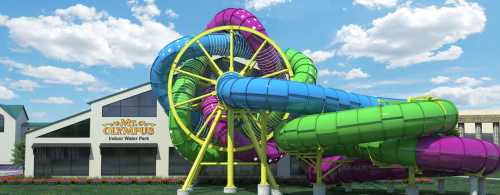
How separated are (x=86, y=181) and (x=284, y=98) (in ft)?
75.6

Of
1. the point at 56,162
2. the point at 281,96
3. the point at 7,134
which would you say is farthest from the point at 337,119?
the point at 7,134

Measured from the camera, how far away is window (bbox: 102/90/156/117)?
44.8 meters

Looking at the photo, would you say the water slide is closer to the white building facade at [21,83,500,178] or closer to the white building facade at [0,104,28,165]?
the white building facade at [21,83,500,178]

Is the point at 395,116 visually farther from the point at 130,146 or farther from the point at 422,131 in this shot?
the point at 130,146

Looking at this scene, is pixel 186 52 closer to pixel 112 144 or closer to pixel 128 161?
pixel 112 144

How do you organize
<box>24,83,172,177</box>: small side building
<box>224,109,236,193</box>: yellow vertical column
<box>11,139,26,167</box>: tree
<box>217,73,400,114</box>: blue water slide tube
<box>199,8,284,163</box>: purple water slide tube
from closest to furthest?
<box>217,73,400,114</box>: blue water slide tube → <box>224,109,236,193</box>: yellow vertical column → <box>199,8,284,163</box>: purple water slide tube → <box>24,83,172,177</box>: small side building → <box>11,139,26,167</box>: tree

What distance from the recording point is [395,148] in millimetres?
23578

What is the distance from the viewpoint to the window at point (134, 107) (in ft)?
147

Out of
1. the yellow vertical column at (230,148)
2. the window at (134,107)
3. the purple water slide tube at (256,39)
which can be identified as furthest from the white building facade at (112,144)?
the purple water slide tube at (256,39)

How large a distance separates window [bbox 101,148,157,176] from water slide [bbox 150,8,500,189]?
11676 millimetres

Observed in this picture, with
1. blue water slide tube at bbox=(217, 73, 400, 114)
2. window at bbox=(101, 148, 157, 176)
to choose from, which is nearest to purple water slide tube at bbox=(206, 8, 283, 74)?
blue water slide tube at bbox=(217, 73, 400, 114)

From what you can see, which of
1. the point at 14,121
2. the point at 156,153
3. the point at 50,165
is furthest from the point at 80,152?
the point at 14,121

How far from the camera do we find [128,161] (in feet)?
149

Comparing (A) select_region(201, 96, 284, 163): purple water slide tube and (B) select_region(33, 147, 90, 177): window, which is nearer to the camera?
(A) select_region(201, 96, 284, 163): purple water slide tube
